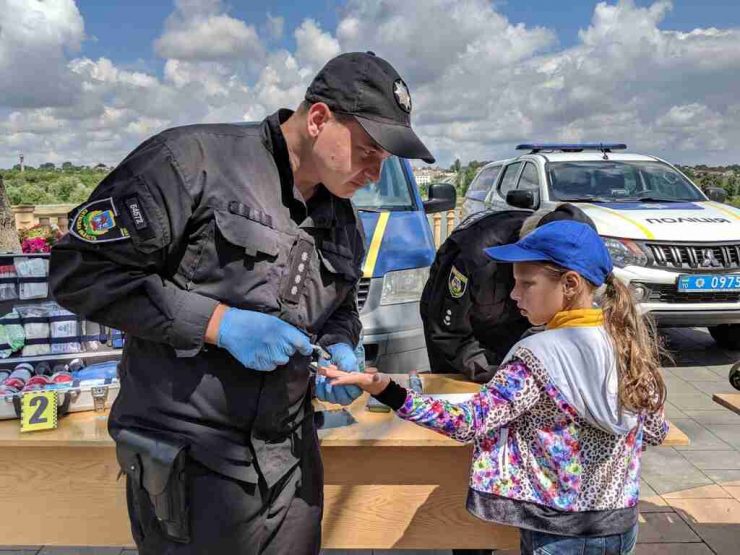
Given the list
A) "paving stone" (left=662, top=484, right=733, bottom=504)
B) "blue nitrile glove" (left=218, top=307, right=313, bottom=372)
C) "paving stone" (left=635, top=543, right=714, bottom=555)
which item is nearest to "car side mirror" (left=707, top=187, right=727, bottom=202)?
"paving stone" (left=662, top=484, right=733, bottom=504)

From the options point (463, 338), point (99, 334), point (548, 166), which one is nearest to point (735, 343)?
point (548, 166)

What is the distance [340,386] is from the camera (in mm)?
1751

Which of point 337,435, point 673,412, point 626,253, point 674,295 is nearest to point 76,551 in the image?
point 337,435

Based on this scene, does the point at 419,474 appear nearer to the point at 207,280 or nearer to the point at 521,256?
the point at 521,256

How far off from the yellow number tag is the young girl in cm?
115

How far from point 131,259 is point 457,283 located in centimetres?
154

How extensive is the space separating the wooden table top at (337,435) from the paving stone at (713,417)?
112 inches

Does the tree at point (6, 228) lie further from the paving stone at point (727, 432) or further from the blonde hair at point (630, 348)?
the paving stone at point (727, 432)

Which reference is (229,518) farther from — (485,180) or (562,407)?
(485,180)

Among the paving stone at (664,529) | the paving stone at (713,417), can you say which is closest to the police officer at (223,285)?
the paving stone at (664,529)

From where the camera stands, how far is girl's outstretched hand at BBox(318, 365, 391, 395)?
5.22 feet

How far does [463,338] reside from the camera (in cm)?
264

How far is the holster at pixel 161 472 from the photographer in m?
1.37

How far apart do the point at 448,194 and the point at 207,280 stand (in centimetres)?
449
